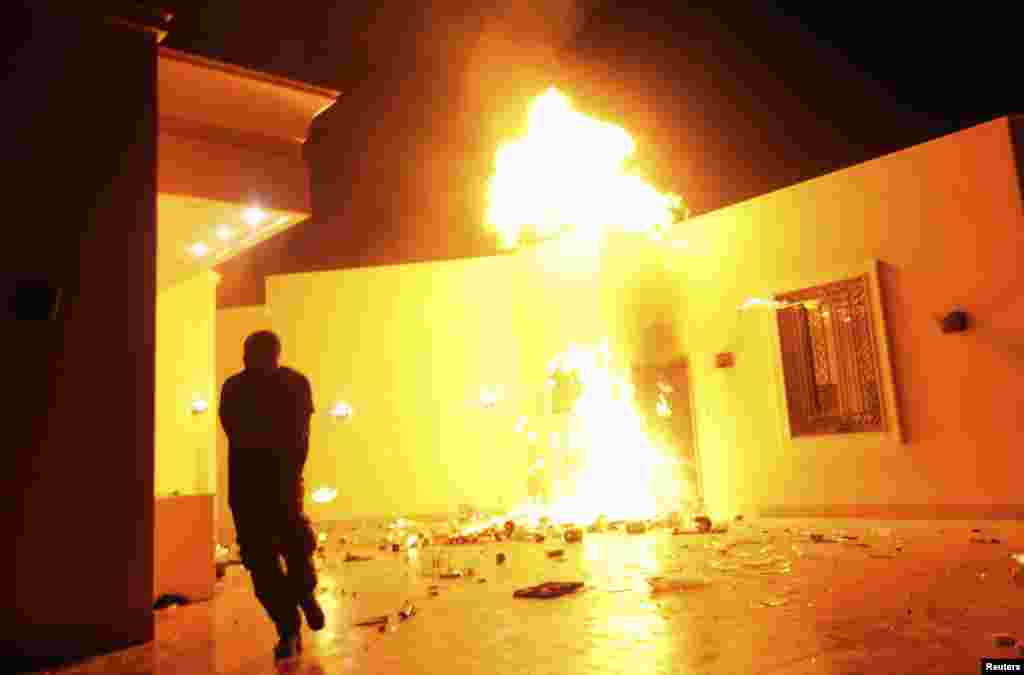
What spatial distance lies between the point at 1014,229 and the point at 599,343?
5.58 meters

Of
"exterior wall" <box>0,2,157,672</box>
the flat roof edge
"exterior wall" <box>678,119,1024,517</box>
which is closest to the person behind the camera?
"exterior wall" <box>0,2,157,672</box>

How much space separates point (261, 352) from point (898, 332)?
7.26 meters

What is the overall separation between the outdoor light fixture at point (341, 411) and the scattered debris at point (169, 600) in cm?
697

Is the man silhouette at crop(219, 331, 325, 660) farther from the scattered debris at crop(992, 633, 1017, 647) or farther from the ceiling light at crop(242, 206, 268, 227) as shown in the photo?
the ceiling light at crop(242, 206, 268, 227)

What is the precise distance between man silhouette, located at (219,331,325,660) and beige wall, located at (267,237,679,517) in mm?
8266

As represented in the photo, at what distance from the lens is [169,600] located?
20.2 feet

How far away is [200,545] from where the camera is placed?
6.43 meters

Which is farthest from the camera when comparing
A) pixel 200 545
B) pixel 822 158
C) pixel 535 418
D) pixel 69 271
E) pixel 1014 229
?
→ pixel 822 158

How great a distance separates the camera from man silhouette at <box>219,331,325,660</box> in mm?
4031

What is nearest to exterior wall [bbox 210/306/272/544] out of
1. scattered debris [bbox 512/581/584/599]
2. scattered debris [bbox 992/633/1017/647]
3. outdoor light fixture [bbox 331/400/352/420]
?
outdoor light fixture [bbox 331/400/352/420]

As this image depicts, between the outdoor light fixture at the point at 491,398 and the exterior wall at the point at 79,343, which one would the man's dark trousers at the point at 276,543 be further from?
the outdoor light fixture at the point at 491,398

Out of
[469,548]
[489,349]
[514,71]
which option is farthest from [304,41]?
[469,548]

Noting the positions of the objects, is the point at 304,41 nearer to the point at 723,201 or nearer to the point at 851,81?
the point at 723,201

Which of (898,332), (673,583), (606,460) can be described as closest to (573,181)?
(606,460)
